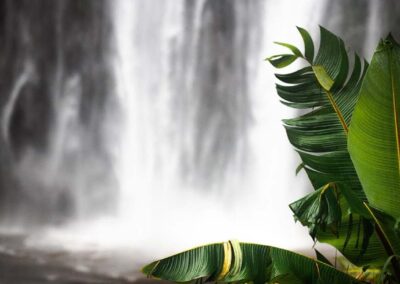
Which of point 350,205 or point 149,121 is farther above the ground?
point 149,121

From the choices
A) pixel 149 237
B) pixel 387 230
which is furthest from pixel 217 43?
pixel 387 230

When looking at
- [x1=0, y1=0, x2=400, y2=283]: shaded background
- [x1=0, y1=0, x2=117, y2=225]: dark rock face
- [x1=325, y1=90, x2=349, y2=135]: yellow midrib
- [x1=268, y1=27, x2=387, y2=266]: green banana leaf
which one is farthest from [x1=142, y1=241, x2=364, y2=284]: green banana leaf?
[x1=0, y1=0, x2=117, y2=225]: dark rock face

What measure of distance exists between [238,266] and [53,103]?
6.55 m

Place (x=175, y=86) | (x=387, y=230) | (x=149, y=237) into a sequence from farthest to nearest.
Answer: (x=175, y=86) < (x=149, y=237) < (x=387, y=230)

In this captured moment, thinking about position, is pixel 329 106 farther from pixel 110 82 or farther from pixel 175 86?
pixel 110 82

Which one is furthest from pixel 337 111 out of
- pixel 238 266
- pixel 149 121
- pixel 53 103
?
pixel 53 103

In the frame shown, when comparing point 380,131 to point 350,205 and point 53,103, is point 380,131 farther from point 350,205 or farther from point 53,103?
point 53,103

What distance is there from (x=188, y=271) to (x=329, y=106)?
3.27ft

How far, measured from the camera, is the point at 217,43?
25.0ft

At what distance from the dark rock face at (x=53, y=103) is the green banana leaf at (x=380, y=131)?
5955mm

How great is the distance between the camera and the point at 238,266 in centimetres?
206

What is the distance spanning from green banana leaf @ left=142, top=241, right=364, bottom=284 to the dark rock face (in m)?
5.79

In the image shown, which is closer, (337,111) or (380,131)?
(380,131)

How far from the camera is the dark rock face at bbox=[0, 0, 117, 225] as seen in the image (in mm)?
7945
